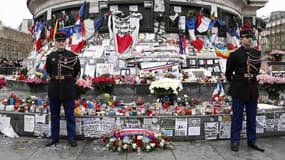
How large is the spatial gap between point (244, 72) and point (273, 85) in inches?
128

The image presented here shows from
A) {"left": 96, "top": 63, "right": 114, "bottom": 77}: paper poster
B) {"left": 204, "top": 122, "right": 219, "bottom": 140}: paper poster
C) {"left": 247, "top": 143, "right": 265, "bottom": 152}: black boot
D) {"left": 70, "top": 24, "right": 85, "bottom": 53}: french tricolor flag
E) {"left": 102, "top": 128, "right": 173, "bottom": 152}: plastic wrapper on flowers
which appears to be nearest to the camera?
{"left": 102, "top": 128, "right": 173, "bottom": 152}: plastic wrapper on flowers

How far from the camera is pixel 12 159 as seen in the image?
605 cm

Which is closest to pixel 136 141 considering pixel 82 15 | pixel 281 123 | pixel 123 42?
pixel 281 123

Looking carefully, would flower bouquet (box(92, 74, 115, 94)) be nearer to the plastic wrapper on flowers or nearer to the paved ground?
the paved ground

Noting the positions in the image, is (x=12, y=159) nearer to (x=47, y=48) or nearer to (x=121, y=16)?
(x=121, y=16)

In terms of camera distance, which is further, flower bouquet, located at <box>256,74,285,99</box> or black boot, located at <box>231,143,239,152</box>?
flower bouquet, located at <box>256,74,285,99</box>

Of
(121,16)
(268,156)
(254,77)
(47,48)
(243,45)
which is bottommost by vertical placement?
(268,156)

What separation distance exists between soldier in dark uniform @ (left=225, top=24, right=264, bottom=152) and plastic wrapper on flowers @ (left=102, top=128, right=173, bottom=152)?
1.46 meters

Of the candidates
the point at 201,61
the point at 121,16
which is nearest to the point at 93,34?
the point at 121,16

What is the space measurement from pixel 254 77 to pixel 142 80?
7.84 meters

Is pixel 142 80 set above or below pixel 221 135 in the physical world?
above

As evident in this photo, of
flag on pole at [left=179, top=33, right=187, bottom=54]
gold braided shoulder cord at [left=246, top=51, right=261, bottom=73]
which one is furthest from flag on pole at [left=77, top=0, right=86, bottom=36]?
gold braided shoulder cord at [left=246, top=51, right=261, bottom=73]

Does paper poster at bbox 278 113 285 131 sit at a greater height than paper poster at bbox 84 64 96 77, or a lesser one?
lesser

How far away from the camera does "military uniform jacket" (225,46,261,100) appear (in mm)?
6617
